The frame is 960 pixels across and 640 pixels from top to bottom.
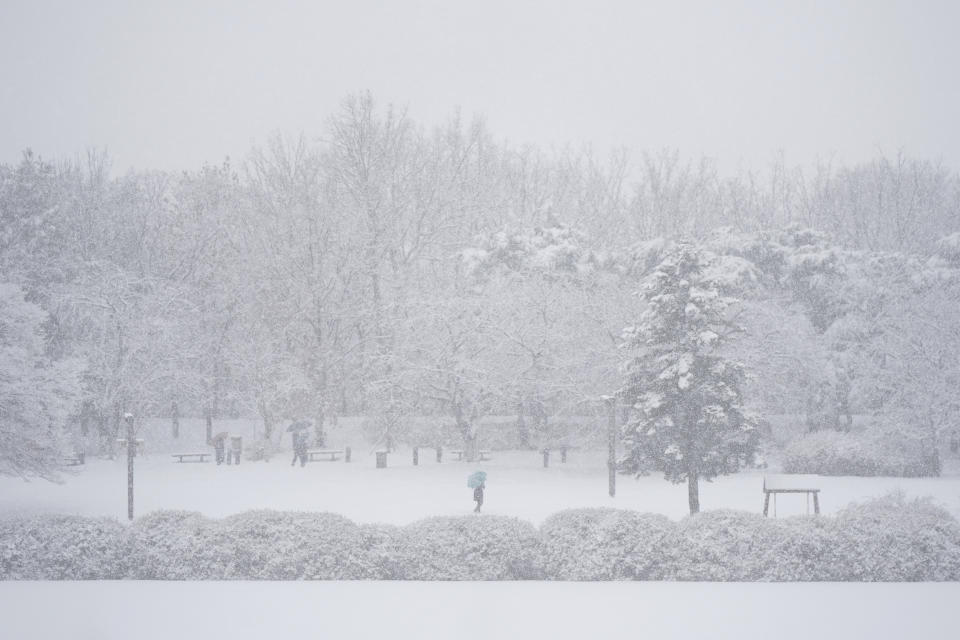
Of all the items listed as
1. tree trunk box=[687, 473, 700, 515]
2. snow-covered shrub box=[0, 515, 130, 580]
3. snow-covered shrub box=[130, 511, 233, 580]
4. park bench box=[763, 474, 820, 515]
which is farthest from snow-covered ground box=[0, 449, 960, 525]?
snow-covered shrub box=[0, 515, 130, 580]

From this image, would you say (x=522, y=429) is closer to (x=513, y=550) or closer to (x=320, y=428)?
(x=320, y=428)

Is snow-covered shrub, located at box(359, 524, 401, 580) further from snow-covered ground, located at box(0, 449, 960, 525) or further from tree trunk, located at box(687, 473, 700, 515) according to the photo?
tree trunk, located at box(687, 473, 700, 515)

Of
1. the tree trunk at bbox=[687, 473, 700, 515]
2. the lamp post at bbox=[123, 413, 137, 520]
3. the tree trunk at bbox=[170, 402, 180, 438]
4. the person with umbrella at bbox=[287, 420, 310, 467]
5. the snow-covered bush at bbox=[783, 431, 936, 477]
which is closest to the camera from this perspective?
the tree trunk at bbox=[687, 473, 700, 515]

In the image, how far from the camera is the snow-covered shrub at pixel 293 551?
35.2 ft

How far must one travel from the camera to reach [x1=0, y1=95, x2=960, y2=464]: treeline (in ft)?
88.8

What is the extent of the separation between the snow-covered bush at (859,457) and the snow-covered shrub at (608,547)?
14464 mm

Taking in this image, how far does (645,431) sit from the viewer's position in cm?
1725

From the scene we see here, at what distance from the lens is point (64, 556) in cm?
1091

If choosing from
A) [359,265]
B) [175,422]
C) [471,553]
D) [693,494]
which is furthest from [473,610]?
[175,422]

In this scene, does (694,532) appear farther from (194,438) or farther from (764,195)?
(764,195)

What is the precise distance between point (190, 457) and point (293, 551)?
20278 mm

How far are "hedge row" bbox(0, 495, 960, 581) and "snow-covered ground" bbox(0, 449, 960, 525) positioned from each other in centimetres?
521

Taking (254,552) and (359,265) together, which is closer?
(254,552)

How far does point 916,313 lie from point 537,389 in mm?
12751
